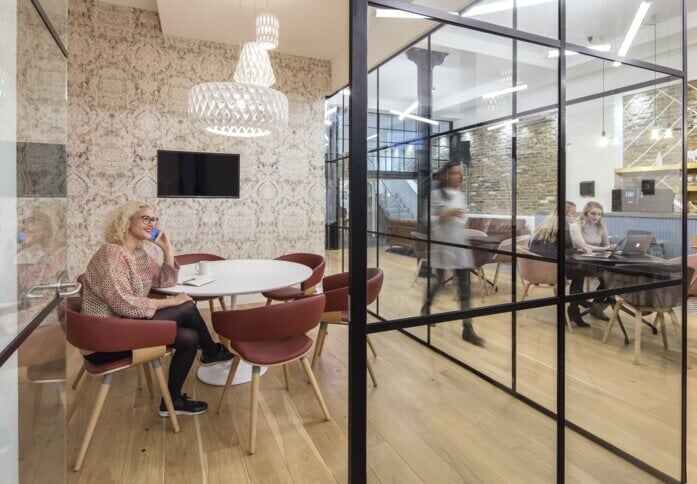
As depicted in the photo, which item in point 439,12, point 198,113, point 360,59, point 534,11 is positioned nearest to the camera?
point 360,59

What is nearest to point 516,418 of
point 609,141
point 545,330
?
point 545,330

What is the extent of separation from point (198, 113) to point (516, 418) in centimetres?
294

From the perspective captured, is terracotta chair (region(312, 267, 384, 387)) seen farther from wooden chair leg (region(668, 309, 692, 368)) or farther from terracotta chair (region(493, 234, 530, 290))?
wooden chair leg (region(668, 309, 692, 368))

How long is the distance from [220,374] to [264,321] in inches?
49.4

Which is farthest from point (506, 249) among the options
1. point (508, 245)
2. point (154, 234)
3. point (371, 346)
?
point (154, 234)

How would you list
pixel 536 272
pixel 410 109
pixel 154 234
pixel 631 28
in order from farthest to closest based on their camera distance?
pixel 154 234
pixel 631 28
pixel 536 272
pixel 410 109

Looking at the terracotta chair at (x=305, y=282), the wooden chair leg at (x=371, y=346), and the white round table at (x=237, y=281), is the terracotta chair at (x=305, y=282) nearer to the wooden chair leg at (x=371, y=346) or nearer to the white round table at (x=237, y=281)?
the white round table at (x=237, y=281)

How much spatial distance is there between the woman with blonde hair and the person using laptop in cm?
215

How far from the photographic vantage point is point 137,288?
2.33 meters

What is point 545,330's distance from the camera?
5.27 ft

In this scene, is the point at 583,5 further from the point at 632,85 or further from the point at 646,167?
the point at 646,167

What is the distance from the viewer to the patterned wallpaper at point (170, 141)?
4328 millimetres

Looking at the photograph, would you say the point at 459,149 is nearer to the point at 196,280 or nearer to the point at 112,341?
the point at 112,341

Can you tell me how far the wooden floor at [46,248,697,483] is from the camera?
1394 millimetres
